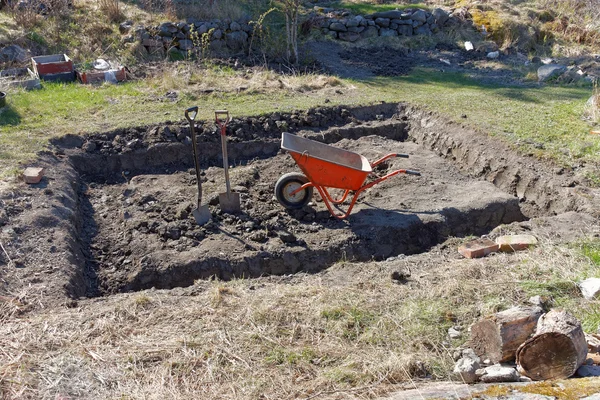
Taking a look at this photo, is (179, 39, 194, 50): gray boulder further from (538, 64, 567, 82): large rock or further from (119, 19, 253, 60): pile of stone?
(538, 64, 567, 82): large rock

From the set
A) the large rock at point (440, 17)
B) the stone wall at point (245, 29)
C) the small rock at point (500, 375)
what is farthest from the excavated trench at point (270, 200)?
the large rock at point (440, 17)

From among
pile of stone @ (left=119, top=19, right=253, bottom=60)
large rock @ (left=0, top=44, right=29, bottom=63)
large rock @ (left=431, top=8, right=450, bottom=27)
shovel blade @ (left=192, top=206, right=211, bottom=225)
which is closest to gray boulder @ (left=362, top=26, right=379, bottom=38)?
large rock @ (left=431, top=8, right=450, bottom=27)

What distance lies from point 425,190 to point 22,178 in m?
4.87

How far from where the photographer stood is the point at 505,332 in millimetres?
3502

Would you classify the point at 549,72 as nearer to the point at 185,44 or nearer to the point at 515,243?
the point at 515,243

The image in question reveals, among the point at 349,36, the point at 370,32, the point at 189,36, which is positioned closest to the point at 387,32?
the point at 370,32

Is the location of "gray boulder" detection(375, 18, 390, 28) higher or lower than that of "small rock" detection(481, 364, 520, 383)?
higher

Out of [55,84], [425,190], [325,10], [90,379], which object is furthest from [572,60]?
[90,379]

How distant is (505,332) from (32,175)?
549 cm

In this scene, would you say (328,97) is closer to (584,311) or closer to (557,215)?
(557,215)

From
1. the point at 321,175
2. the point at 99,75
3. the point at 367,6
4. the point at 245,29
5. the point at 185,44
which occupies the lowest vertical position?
the point at 321,175

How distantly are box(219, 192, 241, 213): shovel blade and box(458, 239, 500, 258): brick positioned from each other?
8.35ft

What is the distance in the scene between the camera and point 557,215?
6.12 metres

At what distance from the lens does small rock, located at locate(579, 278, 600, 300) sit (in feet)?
13.8
